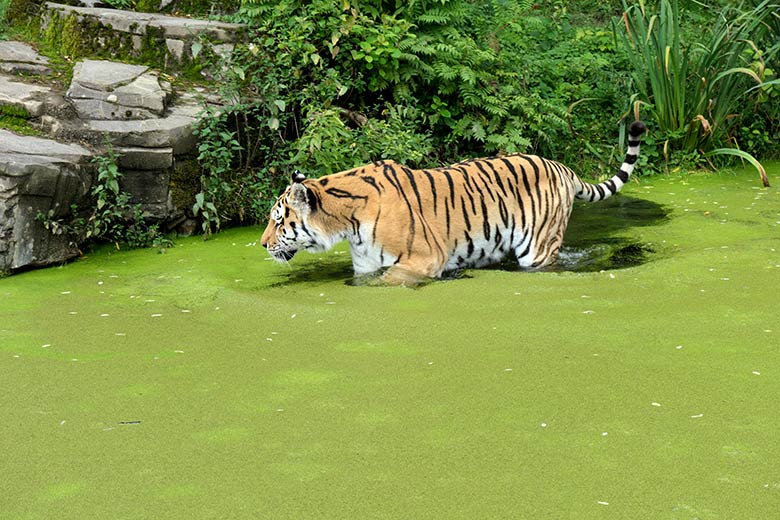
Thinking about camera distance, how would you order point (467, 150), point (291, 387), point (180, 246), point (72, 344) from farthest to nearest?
point (467, 150) < point (180, 246) < point (72, 344) < point (291, 387)

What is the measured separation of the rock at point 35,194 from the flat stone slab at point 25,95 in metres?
0.58

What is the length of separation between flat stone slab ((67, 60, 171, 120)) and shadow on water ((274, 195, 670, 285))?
2.08 metres

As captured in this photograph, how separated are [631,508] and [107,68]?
678 cm

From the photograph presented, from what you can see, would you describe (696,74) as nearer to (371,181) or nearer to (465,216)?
A: (465,216)

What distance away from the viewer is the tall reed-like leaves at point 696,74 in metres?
9.84

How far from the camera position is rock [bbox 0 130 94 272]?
6883 mm

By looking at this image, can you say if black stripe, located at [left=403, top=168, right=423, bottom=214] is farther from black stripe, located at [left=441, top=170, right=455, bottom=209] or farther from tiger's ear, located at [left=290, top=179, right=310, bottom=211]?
tiger's ear, located at [left=290, top=179, right=310, bottom=211]

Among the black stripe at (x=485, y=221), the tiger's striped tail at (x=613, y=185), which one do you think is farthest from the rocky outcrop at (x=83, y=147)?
the tiger's striped tail at (x=613, y=185)

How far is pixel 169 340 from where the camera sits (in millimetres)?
5383

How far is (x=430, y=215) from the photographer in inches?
261

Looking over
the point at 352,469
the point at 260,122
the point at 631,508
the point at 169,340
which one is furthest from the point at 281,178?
the point at 631,508

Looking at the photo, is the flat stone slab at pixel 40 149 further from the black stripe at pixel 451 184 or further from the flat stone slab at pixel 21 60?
the black stripe at pixel 451 184

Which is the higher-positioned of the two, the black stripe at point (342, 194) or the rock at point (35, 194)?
the black stripe at point (342, 194)

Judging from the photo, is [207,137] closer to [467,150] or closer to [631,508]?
[467,150]
